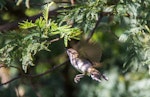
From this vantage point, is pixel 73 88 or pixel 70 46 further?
pixel 73 88

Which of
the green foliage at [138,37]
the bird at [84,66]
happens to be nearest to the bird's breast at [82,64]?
the bird at [84,66]

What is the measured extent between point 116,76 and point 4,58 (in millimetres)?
1229

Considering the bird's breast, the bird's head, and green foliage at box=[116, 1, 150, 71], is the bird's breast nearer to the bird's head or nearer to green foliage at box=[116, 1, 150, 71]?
the bird's head

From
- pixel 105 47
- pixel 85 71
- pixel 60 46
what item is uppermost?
pixel 85 71

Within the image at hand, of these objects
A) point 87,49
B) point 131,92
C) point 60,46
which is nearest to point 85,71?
point 87,49

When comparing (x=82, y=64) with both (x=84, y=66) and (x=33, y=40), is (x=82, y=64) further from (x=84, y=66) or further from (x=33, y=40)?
(x=33, y=40)

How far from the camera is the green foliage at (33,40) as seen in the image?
3.21 feet

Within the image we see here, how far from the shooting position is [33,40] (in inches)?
38.9

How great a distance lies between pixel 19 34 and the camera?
3.40 ft

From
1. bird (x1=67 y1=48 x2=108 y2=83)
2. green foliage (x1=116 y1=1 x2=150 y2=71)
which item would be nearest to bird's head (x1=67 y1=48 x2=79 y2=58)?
bird (x1=67 y1=48 x2=108 y2=83)

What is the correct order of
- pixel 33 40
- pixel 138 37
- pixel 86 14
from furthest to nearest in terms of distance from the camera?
1. pixel 138 37
2. pixel 86 14
3. pixel 33 40

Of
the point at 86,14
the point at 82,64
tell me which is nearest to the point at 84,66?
the point at 82,64

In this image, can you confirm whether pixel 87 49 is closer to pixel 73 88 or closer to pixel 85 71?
pixel 85 71

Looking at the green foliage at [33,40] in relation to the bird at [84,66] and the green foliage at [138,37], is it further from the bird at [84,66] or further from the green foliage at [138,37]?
the green foliage at [138,37]
